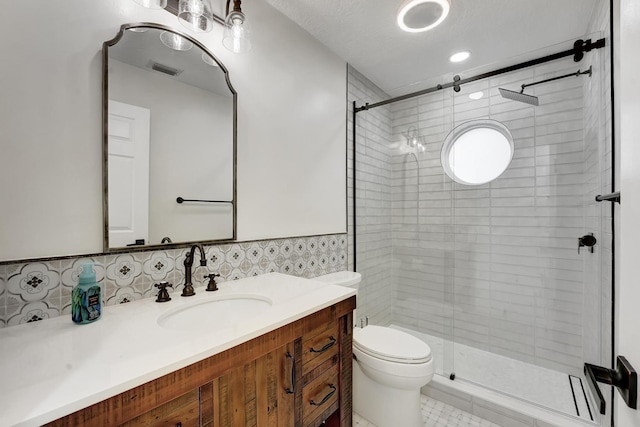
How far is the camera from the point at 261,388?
887mm

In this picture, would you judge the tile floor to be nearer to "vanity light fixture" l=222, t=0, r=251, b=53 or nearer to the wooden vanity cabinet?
the wooden vanity cabinet

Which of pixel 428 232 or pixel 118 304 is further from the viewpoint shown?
pixel 428 232

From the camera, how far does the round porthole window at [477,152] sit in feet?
7.98

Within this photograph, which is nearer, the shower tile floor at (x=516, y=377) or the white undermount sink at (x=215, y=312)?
the white undermount sink at (x=215, y=312)

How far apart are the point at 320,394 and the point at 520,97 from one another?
2.57m

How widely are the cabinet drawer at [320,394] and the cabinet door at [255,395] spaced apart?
0.08 metres

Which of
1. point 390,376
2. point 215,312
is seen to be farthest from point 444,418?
point 215,312

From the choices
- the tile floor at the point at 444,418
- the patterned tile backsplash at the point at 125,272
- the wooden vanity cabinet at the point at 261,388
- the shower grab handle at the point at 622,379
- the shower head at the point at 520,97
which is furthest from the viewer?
the shower head at the point at 520,97

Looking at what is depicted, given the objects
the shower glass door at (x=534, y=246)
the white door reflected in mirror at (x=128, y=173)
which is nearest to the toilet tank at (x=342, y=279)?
the shower glass door at (x=534, y=246)

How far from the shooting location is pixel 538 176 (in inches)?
88.2

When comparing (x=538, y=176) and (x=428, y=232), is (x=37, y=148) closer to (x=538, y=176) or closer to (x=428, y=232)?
(x=428, y=232)

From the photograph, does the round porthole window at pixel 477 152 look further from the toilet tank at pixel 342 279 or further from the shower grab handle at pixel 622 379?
the shower grab handle at pixel 622 379

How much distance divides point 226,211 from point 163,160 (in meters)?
0.38

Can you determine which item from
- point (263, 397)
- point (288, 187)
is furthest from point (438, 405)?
point (288, 187)
